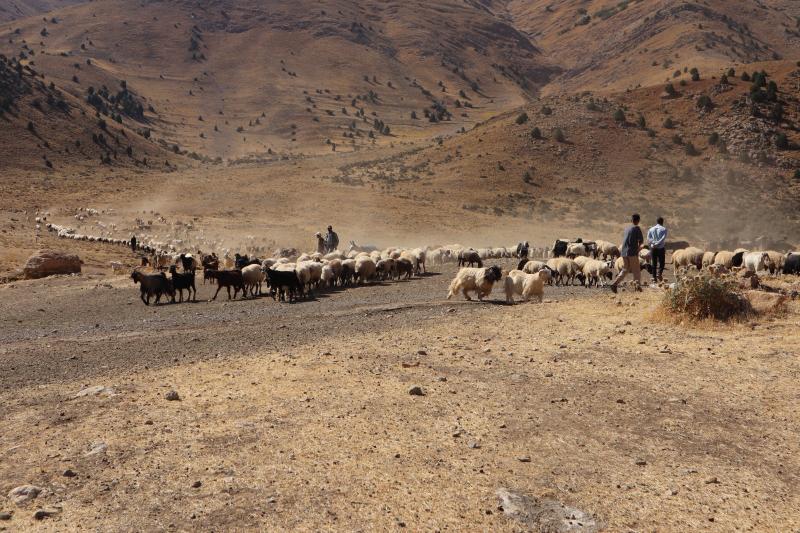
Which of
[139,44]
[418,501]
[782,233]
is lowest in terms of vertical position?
[418,501]

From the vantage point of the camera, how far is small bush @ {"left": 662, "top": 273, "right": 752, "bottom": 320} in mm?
11461

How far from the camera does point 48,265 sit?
23375mm

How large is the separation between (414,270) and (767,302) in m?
13.8

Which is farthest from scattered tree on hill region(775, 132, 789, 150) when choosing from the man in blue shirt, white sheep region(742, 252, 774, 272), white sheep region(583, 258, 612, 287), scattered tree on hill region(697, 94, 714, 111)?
the man in blue shirt

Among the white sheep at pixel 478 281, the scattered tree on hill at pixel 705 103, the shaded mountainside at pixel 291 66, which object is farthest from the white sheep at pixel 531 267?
the shaded mountainside at pixel 291 66

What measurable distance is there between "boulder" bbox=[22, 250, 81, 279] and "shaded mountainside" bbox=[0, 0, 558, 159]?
5934 cm

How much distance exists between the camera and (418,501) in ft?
18.1

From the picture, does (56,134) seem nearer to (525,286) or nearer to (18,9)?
(525,286)

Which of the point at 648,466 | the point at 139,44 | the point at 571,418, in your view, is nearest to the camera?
the point at 648,466

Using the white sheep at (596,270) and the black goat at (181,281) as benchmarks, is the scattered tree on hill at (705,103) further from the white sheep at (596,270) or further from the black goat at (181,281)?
the black goat at (181,281)

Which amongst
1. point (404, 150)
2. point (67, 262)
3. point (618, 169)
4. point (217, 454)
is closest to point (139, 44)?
point (404, 150)

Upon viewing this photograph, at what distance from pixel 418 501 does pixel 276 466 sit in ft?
4.72

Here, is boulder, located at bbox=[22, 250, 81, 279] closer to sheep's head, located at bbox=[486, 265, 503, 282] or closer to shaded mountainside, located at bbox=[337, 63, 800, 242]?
sheep's head, located at bbox=[486, 265, 503, 282]

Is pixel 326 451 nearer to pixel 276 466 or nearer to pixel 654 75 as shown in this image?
pixel 276 466
